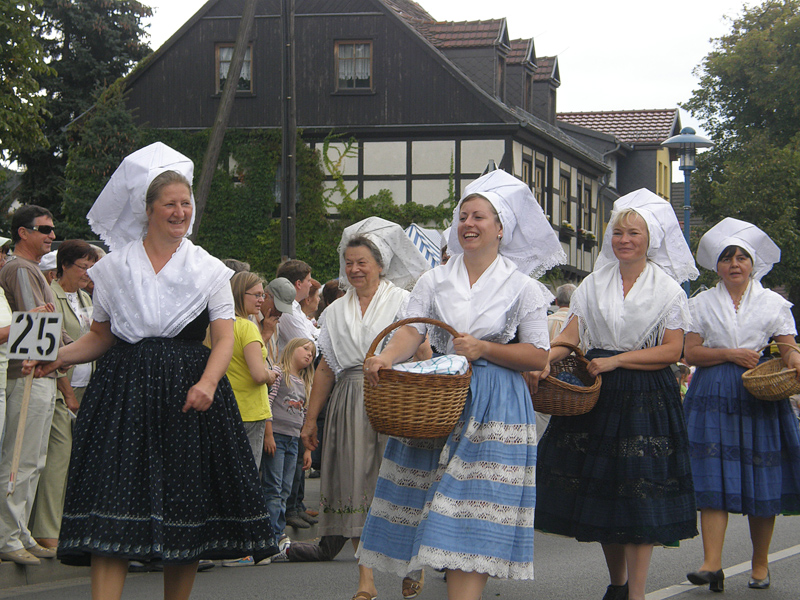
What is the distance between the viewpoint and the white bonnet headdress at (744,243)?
7.42 meters

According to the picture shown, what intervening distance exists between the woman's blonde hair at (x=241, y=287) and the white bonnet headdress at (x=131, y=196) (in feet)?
8.69

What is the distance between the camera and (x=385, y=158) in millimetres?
31156

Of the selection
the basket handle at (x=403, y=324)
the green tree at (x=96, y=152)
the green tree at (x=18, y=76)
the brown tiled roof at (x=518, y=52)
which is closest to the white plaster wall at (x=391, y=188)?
the brown tiled roof at (x=518, y=52)

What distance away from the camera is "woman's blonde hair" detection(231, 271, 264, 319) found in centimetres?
793

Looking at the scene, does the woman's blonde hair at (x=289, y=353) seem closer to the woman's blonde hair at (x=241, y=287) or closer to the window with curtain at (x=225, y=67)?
the woman's blonde hair at (x=241, y=287)

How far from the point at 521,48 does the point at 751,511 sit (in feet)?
96.3

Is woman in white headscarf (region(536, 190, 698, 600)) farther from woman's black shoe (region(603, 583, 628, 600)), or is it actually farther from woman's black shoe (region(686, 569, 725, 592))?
woman's black shoe (region(686, 569, 725, 592))

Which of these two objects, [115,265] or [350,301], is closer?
[115,265]

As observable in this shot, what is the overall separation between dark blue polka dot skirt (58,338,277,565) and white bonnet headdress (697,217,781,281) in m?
3.70

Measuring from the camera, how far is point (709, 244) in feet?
24.7

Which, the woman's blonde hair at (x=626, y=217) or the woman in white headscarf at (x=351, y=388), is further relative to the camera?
the woman in white headscarf at (x=351, y=388)

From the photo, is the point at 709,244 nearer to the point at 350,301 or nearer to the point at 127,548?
the point at 350,301

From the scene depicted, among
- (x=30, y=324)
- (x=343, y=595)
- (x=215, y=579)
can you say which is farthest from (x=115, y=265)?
(x=215, y=579)

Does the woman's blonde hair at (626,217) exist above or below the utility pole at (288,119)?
below
